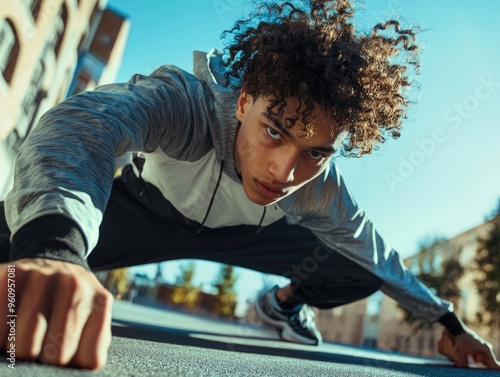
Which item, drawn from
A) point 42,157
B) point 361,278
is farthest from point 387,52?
point 42,157

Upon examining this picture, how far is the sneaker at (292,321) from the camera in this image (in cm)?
322

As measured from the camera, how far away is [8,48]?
970 cm

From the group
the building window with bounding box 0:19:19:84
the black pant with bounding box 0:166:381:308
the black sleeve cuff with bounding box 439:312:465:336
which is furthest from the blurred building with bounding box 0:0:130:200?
the black sleeve cuff with bounding box 439:312:465:336

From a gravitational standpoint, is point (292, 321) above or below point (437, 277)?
below

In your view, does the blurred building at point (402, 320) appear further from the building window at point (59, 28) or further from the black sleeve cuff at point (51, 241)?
the black sleeve cuff at point (51, 241)

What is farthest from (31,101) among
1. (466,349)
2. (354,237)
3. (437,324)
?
(437,324)

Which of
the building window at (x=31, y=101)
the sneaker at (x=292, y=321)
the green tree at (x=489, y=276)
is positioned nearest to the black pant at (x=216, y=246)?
the sneaker at (x=292, y=321)

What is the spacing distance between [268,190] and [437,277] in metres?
20.5

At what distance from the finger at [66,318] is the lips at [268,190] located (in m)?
1.06

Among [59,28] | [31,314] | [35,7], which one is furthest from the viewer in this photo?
[59,28]

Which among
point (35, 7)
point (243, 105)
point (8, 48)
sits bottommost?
point (243, 105)

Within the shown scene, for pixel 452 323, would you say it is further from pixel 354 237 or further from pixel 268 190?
pixel 268 190

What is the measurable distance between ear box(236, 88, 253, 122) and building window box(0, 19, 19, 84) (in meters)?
8.67

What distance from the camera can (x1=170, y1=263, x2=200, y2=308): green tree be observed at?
3303 cm
